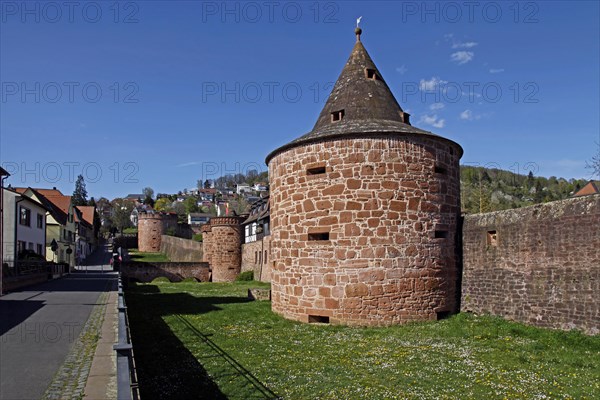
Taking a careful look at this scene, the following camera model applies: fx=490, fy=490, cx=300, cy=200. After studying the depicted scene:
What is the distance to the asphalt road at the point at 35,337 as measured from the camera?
7227 mm

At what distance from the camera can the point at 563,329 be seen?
11727 millimetres

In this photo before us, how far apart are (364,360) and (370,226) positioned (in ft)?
16.0

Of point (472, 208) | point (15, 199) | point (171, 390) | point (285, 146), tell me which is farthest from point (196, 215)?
point (171, 390)

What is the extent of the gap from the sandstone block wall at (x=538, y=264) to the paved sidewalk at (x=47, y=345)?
1044cm

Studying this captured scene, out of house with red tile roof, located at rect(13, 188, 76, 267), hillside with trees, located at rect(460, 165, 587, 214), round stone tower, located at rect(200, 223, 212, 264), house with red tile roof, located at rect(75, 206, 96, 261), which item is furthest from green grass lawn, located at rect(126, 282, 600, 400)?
hillside with trees, located at rect(460, 165, 587, 214)

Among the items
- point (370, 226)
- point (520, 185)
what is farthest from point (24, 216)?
point (520, 185)

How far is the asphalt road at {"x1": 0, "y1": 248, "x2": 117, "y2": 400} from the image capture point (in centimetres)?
723

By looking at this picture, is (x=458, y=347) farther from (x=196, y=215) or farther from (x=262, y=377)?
(x=196, y=215)

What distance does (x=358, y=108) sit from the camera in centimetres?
1625

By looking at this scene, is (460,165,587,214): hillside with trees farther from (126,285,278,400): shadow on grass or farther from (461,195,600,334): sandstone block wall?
(126,285,278,400): shadow on grass

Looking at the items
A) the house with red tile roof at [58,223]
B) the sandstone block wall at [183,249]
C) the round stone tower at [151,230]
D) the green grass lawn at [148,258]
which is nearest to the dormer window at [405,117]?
the house with red tile roof at [58,223]

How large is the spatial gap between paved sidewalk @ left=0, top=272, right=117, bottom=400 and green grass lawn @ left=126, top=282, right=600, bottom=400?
3.68 ft

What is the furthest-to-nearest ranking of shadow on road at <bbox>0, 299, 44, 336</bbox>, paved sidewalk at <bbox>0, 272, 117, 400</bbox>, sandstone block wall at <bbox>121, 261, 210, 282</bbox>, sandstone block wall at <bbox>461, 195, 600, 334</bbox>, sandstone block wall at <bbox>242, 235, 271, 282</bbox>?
sandstone block wall at <bbox>121, 261, 210, 282</bbox>, sandstone block wall at <bbox>242, 235, 271, 282</bbox>, shadow on road at <bbox>0, 299, 44, 336</bbox>, sandstone block wall at <bbox>461, 195, 600, 334</bbox>, paved sidewalk at <bbox>0, 272, 117, 400</bbox>

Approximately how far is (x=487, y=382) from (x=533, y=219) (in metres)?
5.87
